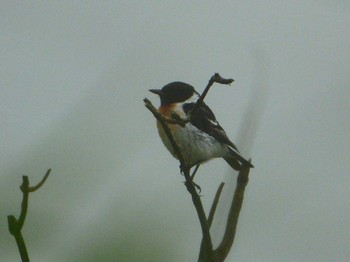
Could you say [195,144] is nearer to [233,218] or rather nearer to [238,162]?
[238,162]

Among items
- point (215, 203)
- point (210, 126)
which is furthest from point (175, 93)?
point (215, 203)

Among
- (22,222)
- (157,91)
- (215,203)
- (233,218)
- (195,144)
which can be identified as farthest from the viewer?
(157,91)

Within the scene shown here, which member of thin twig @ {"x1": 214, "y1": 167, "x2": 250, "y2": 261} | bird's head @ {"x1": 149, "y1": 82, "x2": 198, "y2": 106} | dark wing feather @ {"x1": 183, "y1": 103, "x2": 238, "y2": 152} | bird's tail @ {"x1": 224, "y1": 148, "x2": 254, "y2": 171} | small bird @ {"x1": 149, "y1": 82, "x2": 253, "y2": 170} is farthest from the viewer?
bird's head @ {"x1": 149, "y1": 82, "x2": 198, "y2": 106}

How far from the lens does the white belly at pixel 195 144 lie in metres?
4.43

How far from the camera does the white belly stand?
14.5 ft

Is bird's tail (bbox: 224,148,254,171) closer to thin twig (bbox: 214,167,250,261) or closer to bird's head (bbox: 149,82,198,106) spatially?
thin twig (bbox: 214,167,250,261)

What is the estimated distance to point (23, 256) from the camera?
1021 millimetres

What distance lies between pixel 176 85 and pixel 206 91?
3543mm

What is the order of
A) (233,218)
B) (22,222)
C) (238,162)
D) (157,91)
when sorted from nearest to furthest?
(22,222) < (233,218) < (238,162) < (157,91)

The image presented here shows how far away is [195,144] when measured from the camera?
447 cm

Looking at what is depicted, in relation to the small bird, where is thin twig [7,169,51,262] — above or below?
above

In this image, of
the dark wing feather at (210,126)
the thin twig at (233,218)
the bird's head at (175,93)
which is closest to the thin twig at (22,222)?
the thin twig at (233,218)

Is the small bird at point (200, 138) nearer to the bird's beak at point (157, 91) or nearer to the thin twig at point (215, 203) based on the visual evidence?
the bird's beak at point (157, 91)

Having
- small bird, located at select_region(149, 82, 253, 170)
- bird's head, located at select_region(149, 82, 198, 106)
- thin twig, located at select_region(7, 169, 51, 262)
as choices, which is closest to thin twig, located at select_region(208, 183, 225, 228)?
thin twig, located at select_region(7, 169, 51, 262)
